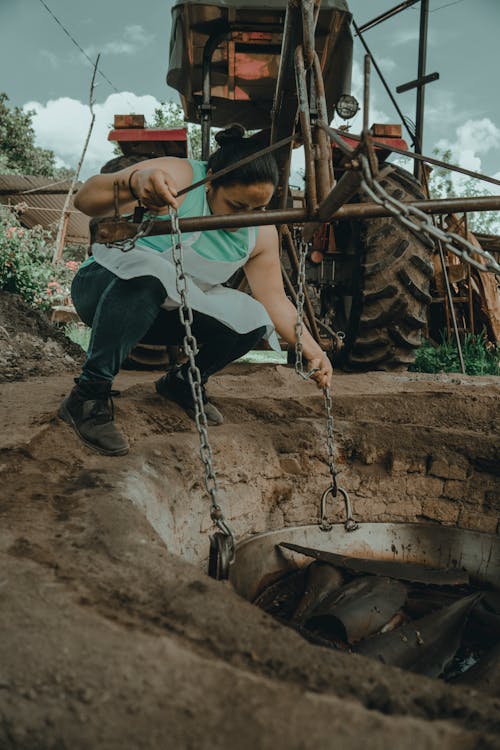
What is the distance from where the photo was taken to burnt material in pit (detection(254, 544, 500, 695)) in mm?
1656

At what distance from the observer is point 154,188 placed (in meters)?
1.69

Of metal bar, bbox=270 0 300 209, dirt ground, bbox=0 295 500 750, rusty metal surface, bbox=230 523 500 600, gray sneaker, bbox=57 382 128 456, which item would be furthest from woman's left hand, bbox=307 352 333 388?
metal bar, bbox=270 0 300 209

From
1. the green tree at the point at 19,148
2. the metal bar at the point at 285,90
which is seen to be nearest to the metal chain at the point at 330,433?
the metal bar at the point at 285,90

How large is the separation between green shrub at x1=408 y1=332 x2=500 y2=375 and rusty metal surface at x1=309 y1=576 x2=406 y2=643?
12.4ft

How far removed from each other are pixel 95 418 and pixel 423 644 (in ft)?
4.15

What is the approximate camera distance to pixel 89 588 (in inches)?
40.6

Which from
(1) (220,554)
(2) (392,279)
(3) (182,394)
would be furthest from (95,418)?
(2) (392,279)

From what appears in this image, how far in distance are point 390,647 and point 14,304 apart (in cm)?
441

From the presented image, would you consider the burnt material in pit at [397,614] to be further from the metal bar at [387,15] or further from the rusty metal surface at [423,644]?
the metal bar at [387,15]

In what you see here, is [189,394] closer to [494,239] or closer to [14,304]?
[14,304]

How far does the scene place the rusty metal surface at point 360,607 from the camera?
6.05ft

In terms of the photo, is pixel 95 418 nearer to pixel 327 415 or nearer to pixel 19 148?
pixel 327 415

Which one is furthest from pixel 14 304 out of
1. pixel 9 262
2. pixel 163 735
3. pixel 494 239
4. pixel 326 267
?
pixel 494 239

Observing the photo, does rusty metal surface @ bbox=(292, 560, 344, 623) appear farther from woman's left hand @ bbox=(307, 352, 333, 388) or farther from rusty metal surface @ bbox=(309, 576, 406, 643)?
woman's left hand @ bbox=(307, 352, 333, 388)
